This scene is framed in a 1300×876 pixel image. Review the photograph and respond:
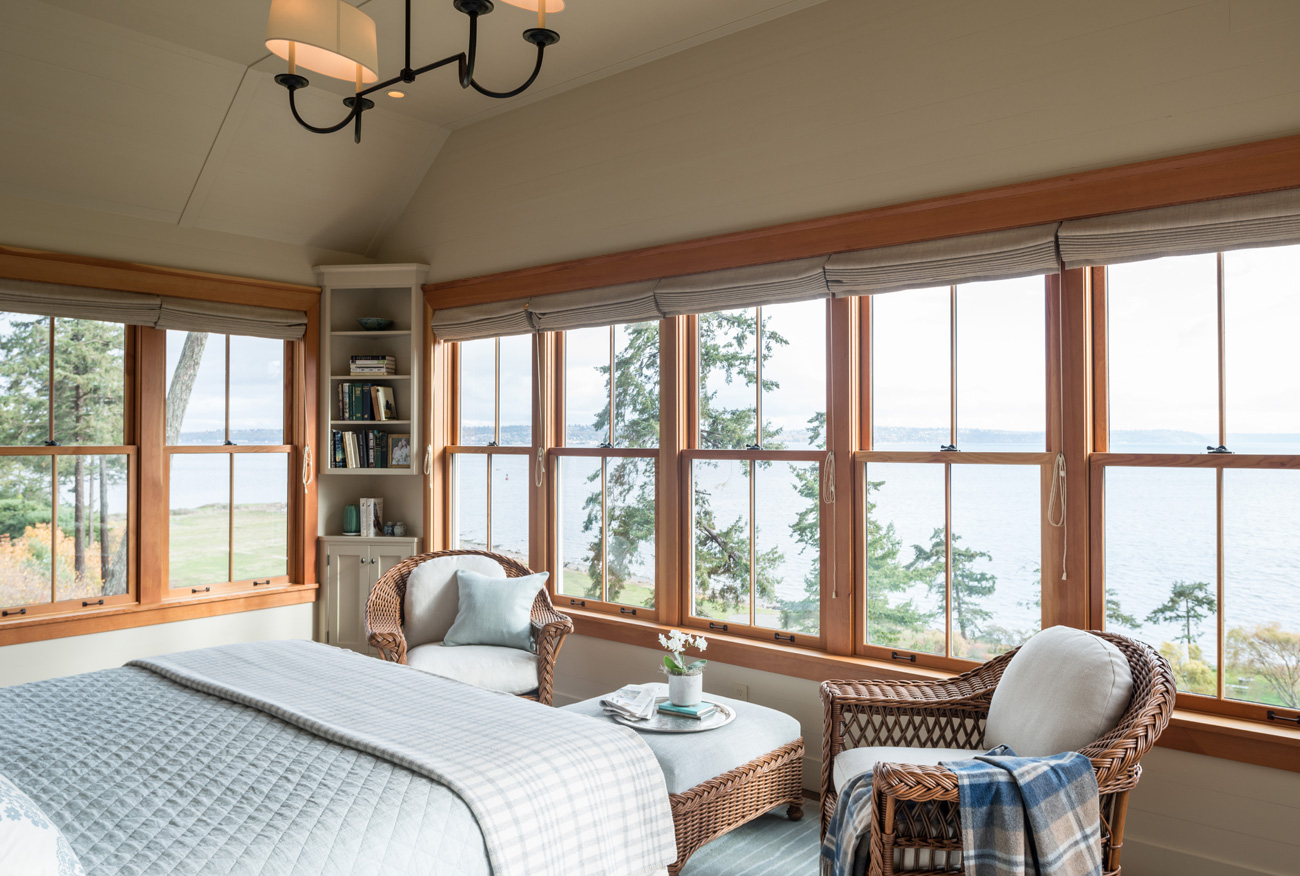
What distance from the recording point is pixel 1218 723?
8.59ft

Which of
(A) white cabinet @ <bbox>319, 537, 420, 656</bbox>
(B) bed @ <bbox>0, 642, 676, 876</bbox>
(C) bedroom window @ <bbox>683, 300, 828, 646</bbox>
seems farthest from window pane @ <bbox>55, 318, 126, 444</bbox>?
(C) bedroom window @ <bbox>683, 300, 828, 646</bbox>

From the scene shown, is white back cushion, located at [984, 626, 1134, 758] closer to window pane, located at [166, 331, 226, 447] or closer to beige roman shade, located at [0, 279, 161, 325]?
window pane, located at [166, 331, 226, 447]

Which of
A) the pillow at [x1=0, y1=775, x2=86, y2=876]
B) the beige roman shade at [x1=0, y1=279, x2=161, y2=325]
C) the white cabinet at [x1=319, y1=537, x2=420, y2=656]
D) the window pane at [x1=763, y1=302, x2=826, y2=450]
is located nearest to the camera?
the pillow at [x1=0, y1=775, x2=86, y2=876]

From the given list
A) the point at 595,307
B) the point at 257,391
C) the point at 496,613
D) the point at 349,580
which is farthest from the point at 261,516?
the point at 595,307

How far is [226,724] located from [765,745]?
A: 1.72 meters

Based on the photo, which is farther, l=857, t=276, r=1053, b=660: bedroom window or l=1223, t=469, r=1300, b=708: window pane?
l=857, t=276, r=1053, b=660: bedroom window

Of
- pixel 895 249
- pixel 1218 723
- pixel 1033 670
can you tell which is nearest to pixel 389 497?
pixel 895 249

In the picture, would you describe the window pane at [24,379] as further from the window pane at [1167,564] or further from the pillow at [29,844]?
the window pane at [1167,564]

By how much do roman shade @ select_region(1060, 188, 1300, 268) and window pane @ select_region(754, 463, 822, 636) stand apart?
53.4 inches

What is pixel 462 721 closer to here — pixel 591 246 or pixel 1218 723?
pixel 1218 723

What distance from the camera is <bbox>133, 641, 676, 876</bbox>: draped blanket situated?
1867mm

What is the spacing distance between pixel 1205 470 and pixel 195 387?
491 centimetres

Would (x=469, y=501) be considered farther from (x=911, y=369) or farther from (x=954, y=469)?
(x=954, y=469)

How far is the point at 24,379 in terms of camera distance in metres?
4.20
